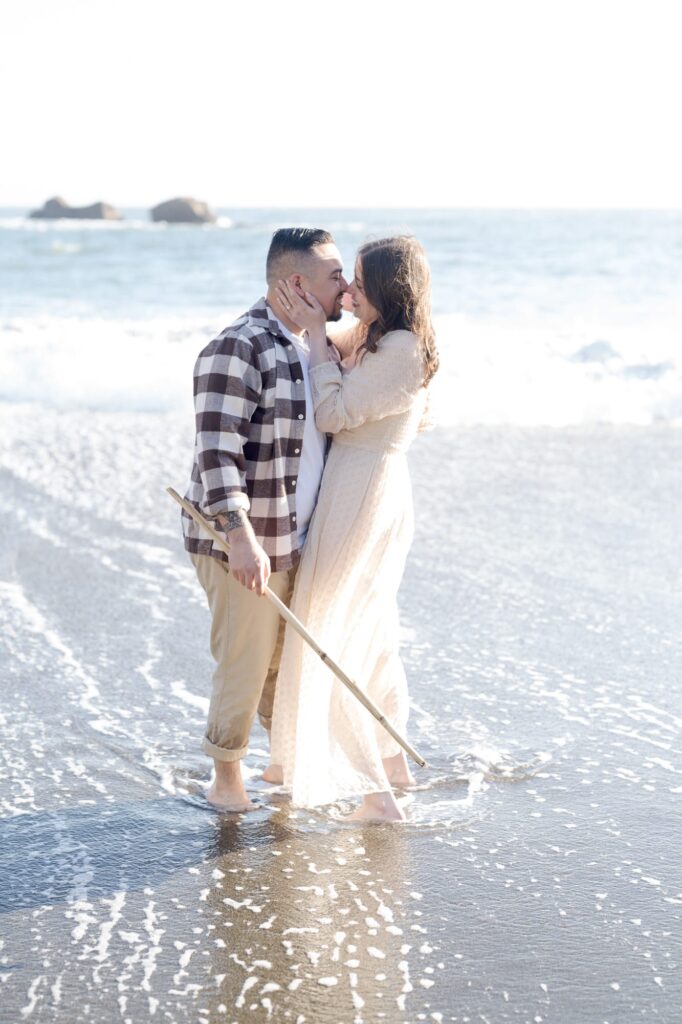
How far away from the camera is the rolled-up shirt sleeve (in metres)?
3.54

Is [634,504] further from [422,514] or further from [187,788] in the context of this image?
[187,788]

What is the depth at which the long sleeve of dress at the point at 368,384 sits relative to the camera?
3658 mm

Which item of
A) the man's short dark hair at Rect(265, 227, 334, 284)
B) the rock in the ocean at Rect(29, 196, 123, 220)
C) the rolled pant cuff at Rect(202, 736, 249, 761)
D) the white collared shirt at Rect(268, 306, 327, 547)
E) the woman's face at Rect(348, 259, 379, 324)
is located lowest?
the rock in the ocean at Rect(29, 196, 123, 220)

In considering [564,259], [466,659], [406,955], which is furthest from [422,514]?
[564,259]

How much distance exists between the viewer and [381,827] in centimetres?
384

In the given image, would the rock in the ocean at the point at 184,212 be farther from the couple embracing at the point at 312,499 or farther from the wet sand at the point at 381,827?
the couple embracing at the point at 312,499

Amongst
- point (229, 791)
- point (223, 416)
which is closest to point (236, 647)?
point (229, 791)

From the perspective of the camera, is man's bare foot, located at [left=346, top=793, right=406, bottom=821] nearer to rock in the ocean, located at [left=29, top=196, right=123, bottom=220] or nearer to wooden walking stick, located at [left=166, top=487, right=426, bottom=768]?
wooden walking stick, located at [left=166, top=487, right=426, bottom=768]

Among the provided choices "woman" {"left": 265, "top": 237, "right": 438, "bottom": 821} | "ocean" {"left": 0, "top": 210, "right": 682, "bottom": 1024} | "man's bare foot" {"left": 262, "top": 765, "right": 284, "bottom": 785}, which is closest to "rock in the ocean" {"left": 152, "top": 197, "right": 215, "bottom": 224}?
"ocean" {"left": 0, "top": 210, "right": 682, "bottom": 1024}

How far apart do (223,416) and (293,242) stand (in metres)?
0.56

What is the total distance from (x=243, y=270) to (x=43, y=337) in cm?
1661

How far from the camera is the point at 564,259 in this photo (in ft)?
119

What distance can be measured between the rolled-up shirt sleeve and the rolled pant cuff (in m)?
0.75

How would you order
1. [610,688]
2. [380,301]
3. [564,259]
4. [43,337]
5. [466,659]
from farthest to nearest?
[564,259]
[43,337]
[466,659]
[610,688]
[380,301]
